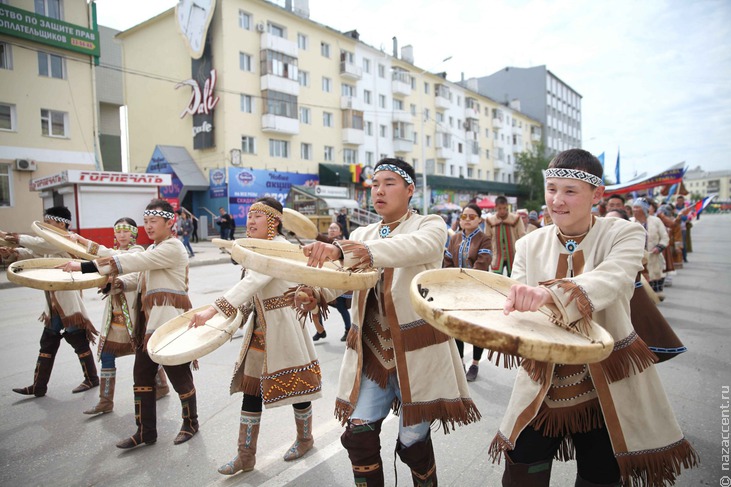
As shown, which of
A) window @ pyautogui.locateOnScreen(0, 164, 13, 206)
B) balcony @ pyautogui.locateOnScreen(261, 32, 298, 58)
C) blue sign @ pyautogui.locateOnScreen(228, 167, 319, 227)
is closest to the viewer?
window @ pyautogui.locateOnScreen(0, 164, 13, 206)

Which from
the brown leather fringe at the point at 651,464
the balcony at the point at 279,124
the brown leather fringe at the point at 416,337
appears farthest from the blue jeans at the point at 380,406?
the balcony at the point at 279,124

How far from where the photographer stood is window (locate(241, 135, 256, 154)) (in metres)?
29.2

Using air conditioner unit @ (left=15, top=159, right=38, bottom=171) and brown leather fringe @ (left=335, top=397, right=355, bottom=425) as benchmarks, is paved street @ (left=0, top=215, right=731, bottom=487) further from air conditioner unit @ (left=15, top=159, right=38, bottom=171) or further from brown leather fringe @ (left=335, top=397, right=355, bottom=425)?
air conditioner unit @ (left=15, top=159, right=38, bottom=171)

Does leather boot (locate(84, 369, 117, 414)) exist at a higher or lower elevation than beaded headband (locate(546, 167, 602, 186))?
lower

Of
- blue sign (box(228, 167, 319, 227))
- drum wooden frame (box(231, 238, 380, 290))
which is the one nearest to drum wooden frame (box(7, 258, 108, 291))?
drum wooden frame (box(231, 238, 380, 290))

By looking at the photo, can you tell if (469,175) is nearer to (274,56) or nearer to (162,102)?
(274,56)

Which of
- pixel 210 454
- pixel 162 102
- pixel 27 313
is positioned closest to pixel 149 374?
pixel 210 454

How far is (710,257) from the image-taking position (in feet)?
55.5

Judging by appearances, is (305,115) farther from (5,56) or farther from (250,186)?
(5,56)

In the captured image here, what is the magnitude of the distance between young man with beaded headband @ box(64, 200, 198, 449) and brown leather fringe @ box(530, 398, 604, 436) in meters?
2.94

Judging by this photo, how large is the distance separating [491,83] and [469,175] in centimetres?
2556

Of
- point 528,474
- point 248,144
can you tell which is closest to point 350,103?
point 248,144

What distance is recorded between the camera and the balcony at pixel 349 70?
113 ft

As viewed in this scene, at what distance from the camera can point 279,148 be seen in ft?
102
